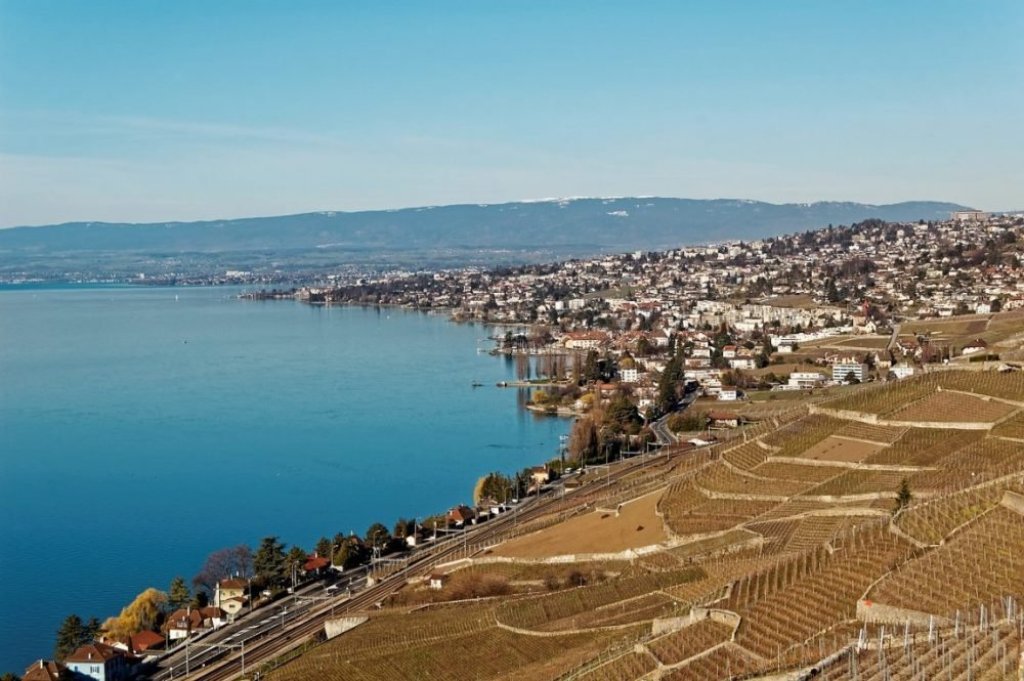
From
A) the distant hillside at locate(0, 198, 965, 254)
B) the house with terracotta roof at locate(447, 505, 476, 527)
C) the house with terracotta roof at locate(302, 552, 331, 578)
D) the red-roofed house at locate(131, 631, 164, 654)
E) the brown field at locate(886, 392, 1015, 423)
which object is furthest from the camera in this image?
the distant hillside at locate(0, 198, 965, 254)

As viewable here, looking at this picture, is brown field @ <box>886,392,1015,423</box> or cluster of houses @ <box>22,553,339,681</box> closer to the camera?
cluster of houses @ <box>22,553,339,681</box>

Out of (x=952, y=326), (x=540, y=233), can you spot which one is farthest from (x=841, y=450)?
(x=540, y=233)

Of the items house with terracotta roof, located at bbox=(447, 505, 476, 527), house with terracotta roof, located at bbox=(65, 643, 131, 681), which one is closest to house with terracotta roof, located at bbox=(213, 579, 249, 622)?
house with terracotta roof, located at bbox=(65, 643, 131, 681)

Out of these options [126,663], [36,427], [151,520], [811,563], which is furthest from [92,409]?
[811,563]

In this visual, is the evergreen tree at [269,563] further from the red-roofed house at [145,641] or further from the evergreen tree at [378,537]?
the red-roofed house at [145,641]

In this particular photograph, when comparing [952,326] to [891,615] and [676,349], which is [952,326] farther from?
[891,615]

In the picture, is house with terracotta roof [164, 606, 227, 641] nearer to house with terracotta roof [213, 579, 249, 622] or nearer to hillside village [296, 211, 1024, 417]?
house with terracotta roof [213, 579, 249, 622]
